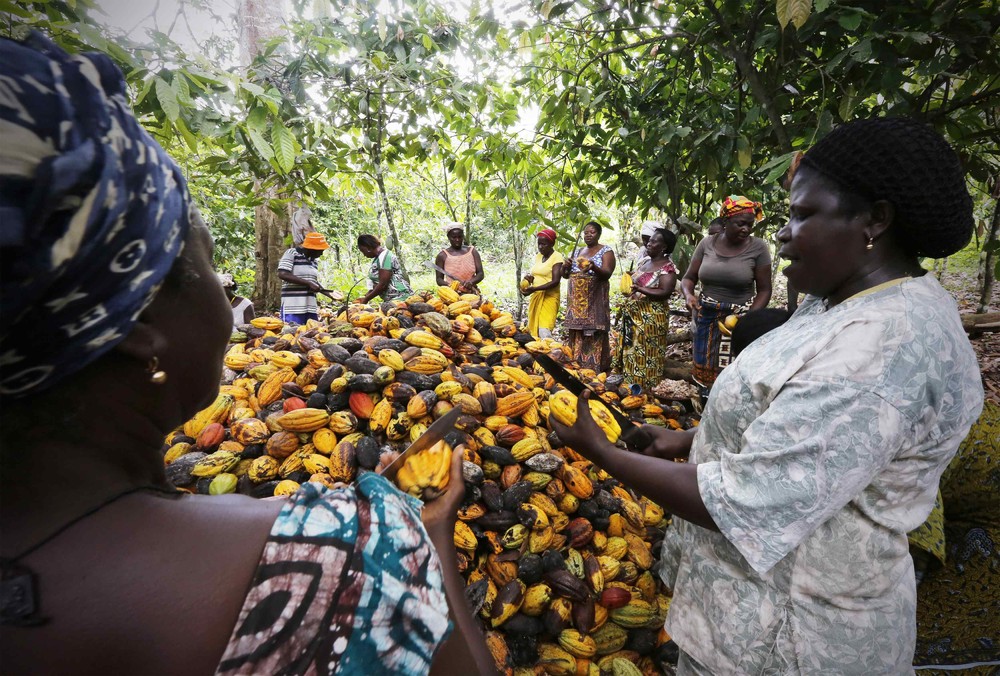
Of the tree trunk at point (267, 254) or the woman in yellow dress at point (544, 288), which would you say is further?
the tree trunk at point (267, 254)

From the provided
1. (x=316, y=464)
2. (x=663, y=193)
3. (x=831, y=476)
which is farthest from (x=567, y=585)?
(x=663, y=193)

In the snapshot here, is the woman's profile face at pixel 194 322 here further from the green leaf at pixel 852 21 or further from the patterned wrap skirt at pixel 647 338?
the patterned wrap skirt at pixel 647 338

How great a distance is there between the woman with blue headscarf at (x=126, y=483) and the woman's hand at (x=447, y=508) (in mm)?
171

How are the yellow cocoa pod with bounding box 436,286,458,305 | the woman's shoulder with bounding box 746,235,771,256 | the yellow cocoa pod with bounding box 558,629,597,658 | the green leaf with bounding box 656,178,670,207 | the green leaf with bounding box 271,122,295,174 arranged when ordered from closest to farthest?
1. the yellow cocoa pod with bounding box 558,629,597,658
2. the green leaf with bounding box 271,122,295,174
3. the yellow cocoa pod with bounding box 436,286,458,305
4. the green leaf with bounding box 656,178,670,207
5. the woman's shoulder with bounding box 746,235,771,256

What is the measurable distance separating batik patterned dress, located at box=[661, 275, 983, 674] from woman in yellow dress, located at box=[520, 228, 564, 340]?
3994 millimetres

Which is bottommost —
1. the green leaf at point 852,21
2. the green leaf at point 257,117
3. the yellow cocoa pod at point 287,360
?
the yellow cocoa pod at point 287,360

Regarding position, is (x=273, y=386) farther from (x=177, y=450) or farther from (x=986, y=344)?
(x=986, y=344)

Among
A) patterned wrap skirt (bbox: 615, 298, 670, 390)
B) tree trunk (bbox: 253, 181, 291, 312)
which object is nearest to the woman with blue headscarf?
patterned wrap skirt (bbox: 615, 298, 670, 390)

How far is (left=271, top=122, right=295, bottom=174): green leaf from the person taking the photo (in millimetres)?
1868

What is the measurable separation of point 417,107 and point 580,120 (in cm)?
142

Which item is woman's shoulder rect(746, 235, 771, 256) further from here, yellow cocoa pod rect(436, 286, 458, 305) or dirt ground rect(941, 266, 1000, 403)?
yellow cocoa pod rect(436, 286, 458, 305)

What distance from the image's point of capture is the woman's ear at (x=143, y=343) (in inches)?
20.7

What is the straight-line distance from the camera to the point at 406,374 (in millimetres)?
2164

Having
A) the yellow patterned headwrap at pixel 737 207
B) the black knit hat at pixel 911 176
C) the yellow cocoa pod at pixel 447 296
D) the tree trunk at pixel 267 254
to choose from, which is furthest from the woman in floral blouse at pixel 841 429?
the tree trunk at pixel 267 254
